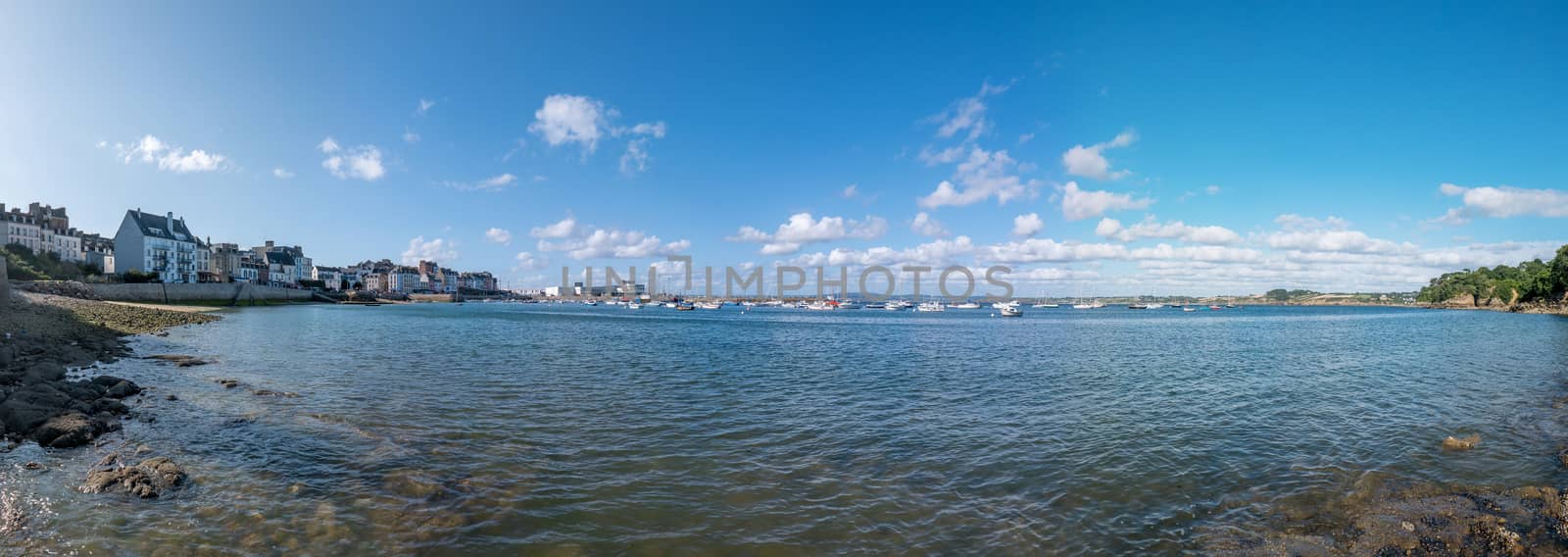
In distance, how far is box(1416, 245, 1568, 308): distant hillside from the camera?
380ft

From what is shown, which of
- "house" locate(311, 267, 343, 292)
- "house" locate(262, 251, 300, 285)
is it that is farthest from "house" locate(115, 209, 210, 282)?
"house" locate(311, 267, 343, 292)

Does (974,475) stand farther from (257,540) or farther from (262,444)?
(262,444)

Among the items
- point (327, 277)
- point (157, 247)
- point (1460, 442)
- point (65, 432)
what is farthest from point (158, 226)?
point (1460, 442)

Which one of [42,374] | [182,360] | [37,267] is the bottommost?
[182,360]

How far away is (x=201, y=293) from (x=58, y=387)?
104857 millimetres

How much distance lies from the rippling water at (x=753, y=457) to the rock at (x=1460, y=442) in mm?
287

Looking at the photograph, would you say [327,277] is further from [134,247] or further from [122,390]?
[122,390]

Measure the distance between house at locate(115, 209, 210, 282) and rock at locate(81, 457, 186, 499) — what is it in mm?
123708

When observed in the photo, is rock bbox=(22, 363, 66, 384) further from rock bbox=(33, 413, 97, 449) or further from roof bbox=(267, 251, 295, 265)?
roof bbox=(267, 251, 295, 265)

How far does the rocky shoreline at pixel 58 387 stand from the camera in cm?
1224

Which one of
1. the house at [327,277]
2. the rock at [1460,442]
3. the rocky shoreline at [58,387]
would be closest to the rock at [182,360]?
the rocky shoreline at [58,387]

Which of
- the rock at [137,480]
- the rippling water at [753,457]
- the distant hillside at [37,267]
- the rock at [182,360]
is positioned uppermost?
the distant hillside at [37,267]

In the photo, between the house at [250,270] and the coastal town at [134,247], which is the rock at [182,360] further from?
the house at [250,270]

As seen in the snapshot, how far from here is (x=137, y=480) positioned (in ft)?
33.2
